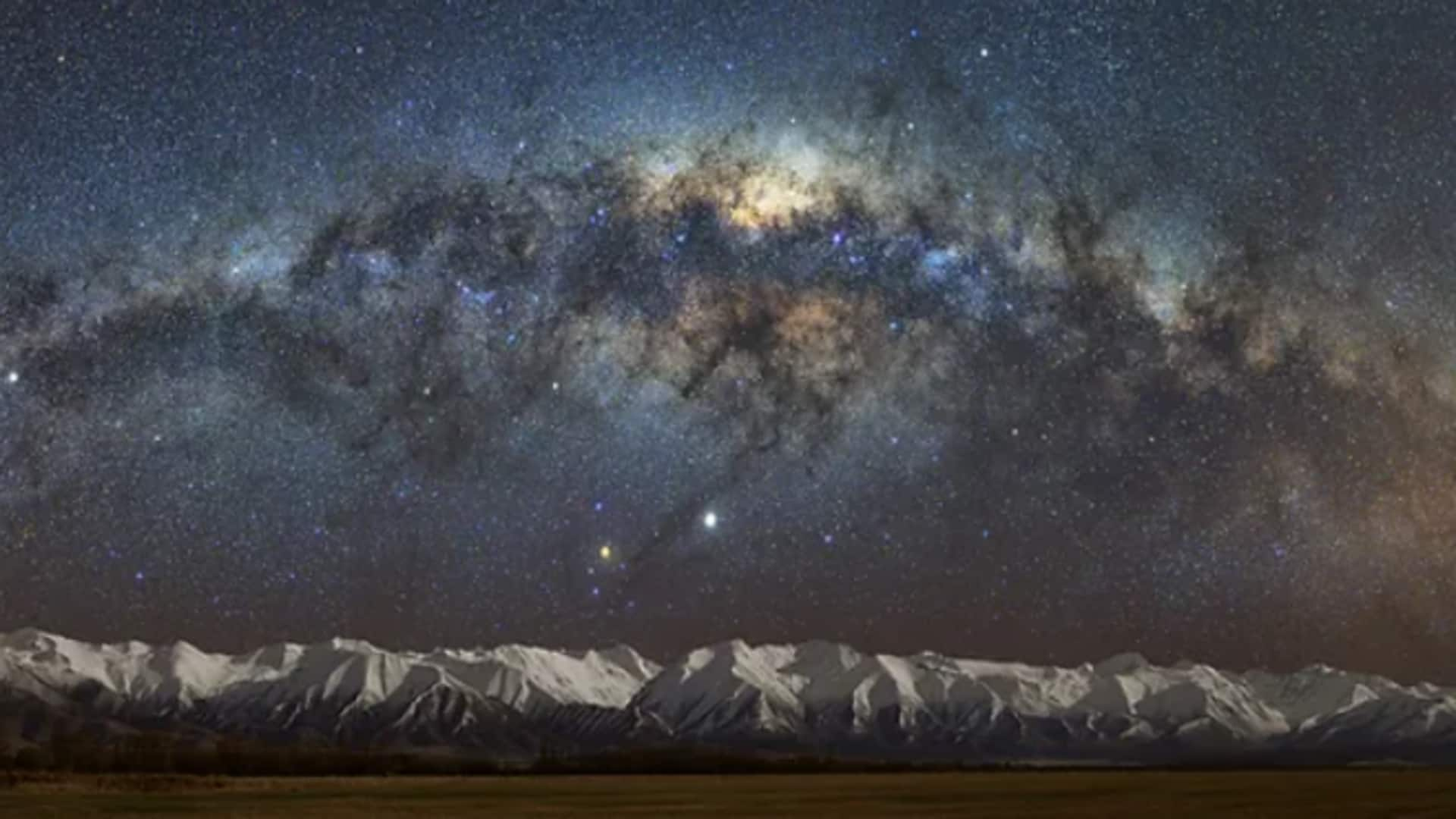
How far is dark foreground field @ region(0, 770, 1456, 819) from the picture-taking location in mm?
99812

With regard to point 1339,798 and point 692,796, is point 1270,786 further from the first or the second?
point 692,796

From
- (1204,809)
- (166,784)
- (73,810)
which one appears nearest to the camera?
(73,810)

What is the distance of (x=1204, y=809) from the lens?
103 m

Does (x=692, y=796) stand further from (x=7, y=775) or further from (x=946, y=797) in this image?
(x=7, y=775)

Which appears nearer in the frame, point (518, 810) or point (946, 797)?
point (518, 810)

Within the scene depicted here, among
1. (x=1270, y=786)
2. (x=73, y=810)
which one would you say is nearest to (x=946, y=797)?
(x=1270, y=786)

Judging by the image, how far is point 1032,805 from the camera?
110625mm

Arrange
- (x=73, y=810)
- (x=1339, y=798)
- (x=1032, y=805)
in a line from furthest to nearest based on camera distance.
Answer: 1. (x=1339, y=798)
2. (x=1032, y=805)
3. (x=73, y=810)

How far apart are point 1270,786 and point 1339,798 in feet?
136

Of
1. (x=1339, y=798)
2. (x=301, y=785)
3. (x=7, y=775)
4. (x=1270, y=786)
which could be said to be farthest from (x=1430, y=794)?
(x=7, y=775)

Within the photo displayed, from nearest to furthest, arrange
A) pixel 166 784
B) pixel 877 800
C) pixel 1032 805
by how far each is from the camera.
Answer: pixel 1032 805
pixel 877 800
pixel 166 784

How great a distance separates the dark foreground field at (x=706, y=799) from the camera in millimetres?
99812

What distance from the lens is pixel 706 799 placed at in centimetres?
12838

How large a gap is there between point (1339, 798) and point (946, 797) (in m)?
31.0
